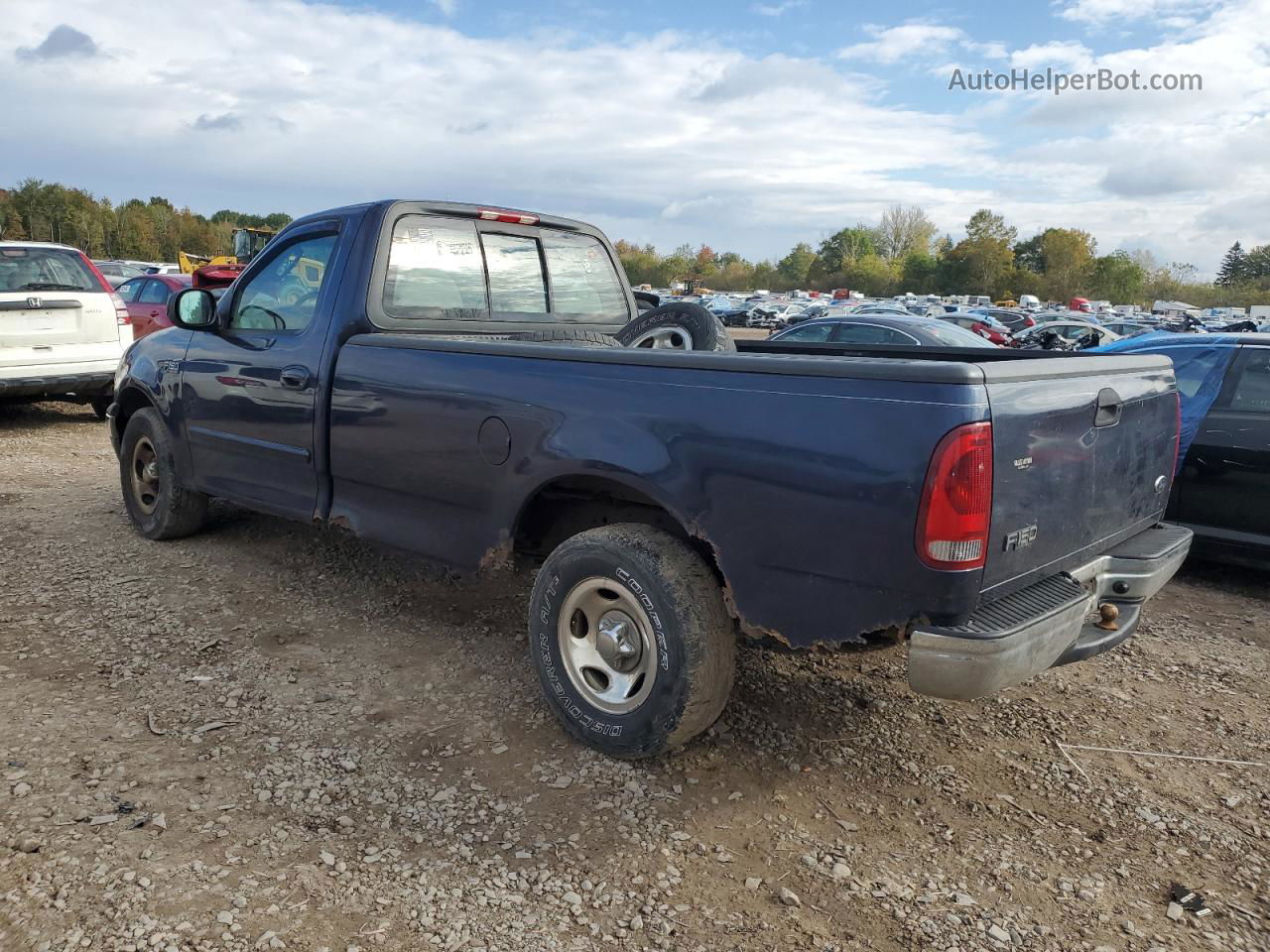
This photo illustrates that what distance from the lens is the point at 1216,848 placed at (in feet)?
9.63

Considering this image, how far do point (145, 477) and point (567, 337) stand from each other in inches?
113

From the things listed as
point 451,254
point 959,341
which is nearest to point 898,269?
point 959,341

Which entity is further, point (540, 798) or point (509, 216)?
point (509, 216)

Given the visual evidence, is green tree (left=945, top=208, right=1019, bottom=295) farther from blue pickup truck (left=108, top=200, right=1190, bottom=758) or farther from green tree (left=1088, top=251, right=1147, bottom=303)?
blue pickup truck (left=108, top=200, right=1190, bottom=758)

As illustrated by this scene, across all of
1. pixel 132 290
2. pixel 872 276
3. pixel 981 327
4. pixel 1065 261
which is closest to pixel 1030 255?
pixel 1065 261

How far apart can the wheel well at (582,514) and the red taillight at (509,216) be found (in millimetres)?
1749

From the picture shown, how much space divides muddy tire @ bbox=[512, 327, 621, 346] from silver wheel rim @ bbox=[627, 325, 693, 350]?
20cm

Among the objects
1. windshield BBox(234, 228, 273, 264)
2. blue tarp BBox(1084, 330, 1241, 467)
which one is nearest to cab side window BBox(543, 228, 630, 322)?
blue tarp BBox(1084, 330, 1241, 467)

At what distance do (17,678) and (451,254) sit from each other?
8.47 ft

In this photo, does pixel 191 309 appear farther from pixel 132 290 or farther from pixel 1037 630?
pixel 132 290

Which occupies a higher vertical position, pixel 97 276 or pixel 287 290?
pixel 97 276

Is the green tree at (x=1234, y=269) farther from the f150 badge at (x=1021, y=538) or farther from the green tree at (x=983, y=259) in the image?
the f150 badge at (x=1021, y=538)

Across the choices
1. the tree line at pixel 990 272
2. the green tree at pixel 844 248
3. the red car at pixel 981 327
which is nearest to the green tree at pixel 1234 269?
the tree line at pixel 990 272

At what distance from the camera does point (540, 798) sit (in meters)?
3.07
